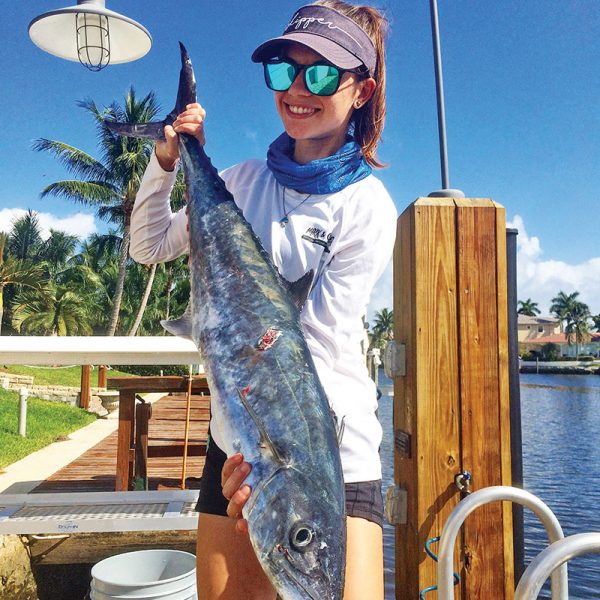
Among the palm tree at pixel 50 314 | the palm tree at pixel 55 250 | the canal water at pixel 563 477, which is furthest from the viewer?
the palm tree at pixel 55 250

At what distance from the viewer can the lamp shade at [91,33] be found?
4633 mm

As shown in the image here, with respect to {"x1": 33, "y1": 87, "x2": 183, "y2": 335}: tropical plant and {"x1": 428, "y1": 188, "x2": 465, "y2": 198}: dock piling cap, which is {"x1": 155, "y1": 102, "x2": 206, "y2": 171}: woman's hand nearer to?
{"x1": 428, "y1": 188, "x2": 465, "y2": 198}: dock piling cap

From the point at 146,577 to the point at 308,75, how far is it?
314 centimetres

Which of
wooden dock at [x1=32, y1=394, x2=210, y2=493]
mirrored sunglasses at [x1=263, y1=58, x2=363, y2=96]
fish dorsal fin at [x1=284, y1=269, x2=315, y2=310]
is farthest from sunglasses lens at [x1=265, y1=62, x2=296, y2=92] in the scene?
wooden dock at [x1=32, y1=394, x2=210, y2=493]

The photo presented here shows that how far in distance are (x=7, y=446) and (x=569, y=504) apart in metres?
12.0

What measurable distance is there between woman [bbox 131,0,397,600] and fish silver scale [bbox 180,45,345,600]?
0.14 m

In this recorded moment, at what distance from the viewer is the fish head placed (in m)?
1.24

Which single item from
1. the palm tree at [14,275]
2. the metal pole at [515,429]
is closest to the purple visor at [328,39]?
the metal pole at [515,429]

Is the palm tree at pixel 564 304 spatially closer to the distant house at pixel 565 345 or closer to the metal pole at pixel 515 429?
the distant house at pixel 565 345

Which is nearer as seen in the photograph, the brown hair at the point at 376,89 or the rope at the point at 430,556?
the brown hair at the point at 376,89

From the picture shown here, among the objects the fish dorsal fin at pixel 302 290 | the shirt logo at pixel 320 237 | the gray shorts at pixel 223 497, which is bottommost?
the gray shorts at pixel 223 497

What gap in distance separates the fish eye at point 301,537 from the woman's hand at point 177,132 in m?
1.19

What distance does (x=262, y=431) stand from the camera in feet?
4.55

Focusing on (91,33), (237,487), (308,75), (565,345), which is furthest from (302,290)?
(565,345)
